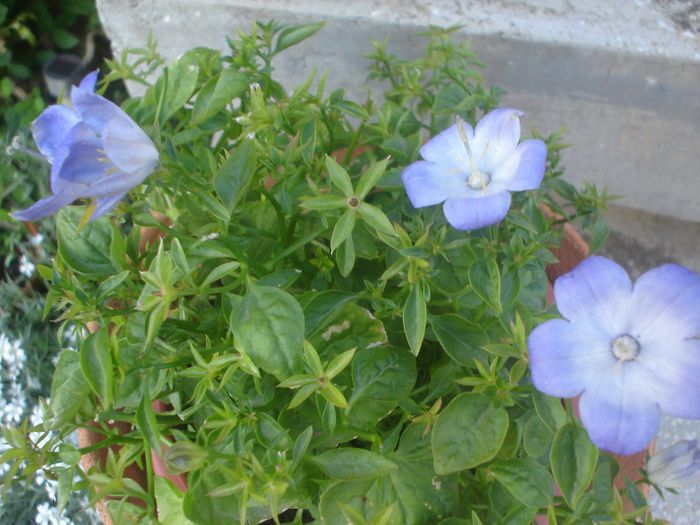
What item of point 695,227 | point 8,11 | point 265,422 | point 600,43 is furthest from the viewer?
point 8,11

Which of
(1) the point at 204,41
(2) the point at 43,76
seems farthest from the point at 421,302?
(2) the point at 43,76

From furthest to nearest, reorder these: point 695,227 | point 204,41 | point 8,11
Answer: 1. point 8,11
2. point 695,227
3. point 204,41

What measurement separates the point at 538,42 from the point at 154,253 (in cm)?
72

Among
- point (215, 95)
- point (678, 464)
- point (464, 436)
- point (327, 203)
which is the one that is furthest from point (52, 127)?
point (678, 464)

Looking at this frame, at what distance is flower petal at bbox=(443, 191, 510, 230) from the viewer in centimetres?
→ 68

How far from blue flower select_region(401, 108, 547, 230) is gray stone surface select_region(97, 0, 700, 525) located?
430 mm

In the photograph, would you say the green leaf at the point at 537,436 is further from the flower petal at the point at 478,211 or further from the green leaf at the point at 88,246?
the green leaf at the point at 88,246

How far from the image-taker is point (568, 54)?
1.19 meters

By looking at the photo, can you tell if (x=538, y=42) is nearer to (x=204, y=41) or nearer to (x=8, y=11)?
(x=204, y=41)

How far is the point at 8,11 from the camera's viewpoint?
1.96 m

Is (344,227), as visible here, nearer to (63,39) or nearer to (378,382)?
(378,382)

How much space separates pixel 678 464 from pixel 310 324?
394 millimetres

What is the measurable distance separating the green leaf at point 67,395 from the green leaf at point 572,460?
0.46 m

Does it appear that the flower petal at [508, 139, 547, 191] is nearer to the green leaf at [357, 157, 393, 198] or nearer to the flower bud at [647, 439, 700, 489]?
the green leaf at [357, 157, 393, 198]
